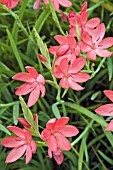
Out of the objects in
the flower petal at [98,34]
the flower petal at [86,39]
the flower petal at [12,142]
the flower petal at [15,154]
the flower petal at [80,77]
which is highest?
the flower petal at [86,39]

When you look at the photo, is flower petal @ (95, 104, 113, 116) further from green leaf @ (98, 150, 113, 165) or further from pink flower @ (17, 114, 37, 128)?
green leaf @ (98, 150, 113, 165)

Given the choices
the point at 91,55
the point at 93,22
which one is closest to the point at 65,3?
the point at 93,22

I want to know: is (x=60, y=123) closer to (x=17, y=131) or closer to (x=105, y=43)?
(x=17, y=131)

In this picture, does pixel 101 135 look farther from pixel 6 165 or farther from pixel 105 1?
pixel 105 1

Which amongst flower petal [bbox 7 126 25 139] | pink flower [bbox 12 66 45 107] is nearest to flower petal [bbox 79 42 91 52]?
pink flower [bbox 12 66 45 107]

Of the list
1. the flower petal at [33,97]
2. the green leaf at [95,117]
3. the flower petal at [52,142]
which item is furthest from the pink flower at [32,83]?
the green leaf at [95,117]

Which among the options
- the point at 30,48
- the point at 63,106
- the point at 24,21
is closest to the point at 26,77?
the point at 63,106

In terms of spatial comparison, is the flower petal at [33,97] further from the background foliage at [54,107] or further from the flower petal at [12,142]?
the background foliage at [54,107]
